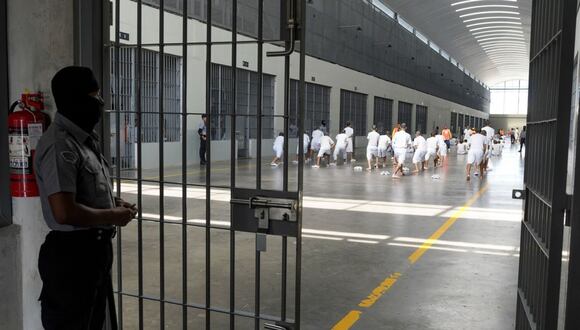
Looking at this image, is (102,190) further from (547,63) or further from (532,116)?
(532,116)

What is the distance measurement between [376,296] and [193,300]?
6.04 ft

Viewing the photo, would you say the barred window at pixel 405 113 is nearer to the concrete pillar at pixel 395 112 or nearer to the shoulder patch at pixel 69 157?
the concrete pillar at pixel 395 112

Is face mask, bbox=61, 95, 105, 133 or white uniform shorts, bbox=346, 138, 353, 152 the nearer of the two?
face mask, bbox=61, 95, 105, 133

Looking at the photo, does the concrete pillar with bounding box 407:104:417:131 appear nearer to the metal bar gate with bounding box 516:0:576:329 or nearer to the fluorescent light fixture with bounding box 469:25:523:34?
the fluorescent light fixture with bounding box 469:25:523:34

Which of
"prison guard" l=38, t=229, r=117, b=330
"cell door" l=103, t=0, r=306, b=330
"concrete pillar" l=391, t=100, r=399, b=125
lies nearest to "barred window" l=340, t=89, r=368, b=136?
"concrete pillar" l=391, t=100, r=399, b=125

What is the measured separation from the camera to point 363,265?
6430 millimetres

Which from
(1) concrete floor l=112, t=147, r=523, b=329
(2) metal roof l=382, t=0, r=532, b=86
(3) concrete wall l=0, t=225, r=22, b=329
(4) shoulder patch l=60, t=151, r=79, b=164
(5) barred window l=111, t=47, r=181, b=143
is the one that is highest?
(2) metal roof l=382, t=0, r=532, b=86

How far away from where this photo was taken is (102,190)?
2715mm

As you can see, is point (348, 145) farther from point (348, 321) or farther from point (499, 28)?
point (499, 28)

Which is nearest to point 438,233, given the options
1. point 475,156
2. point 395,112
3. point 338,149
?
point 475,156

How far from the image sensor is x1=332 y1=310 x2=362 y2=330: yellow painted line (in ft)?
14.6

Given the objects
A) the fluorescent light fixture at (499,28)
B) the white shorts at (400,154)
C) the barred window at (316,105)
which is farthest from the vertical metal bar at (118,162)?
the fluorescent light fixture at (499,28)

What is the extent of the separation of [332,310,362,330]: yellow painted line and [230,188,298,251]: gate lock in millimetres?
1757

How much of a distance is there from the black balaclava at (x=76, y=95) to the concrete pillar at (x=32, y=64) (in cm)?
85
